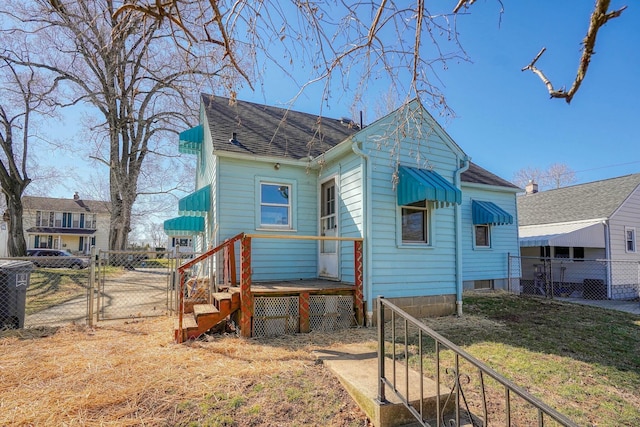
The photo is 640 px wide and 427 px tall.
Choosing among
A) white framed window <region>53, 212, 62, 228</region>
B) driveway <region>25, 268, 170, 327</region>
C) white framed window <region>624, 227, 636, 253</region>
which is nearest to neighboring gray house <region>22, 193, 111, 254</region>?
white framed window <region>53, 212, 62, 228</region>

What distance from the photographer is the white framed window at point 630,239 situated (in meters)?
14.2

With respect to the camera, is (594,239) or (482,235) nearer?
(482,235)

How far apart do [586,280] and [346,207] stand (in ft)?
40.0

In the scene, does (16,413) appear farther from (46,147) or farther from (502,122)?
(46,147)

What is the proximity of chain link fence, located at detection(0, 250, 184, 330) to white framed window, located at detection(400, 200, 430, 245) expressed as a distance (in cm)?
498

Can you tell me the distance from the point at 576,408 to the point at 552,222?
1470cm

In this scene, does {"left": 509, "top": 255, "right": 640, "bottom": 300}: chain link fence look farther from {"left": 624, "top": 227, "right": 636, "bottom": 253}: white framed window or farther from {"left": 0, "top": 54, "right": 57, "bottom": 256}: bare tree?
{"left": 0, "top": 54, "right": 57, "bottom": 256}: bare tree

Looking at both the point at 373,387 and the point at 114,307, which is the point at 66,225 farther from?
the point at 373,387

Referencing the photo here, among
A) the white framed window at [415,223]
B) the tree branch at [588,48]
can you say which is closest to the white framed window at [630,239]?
the white framed window at [415,223]

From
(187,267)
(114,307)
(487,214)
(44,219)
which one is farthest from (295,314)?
(44,219)

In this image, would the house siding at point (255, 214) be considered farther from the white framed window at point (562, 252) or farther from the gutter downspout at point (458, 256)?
the white framed window at point (562, 252)

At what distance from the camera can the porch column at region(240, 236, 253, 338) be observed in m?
5.59

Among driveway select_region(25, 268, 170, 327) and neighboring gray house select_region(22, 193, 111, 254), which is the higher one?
neighboring gray house select_region(22, 193, 111, 254)

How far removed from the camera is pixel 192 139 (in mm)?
10406
